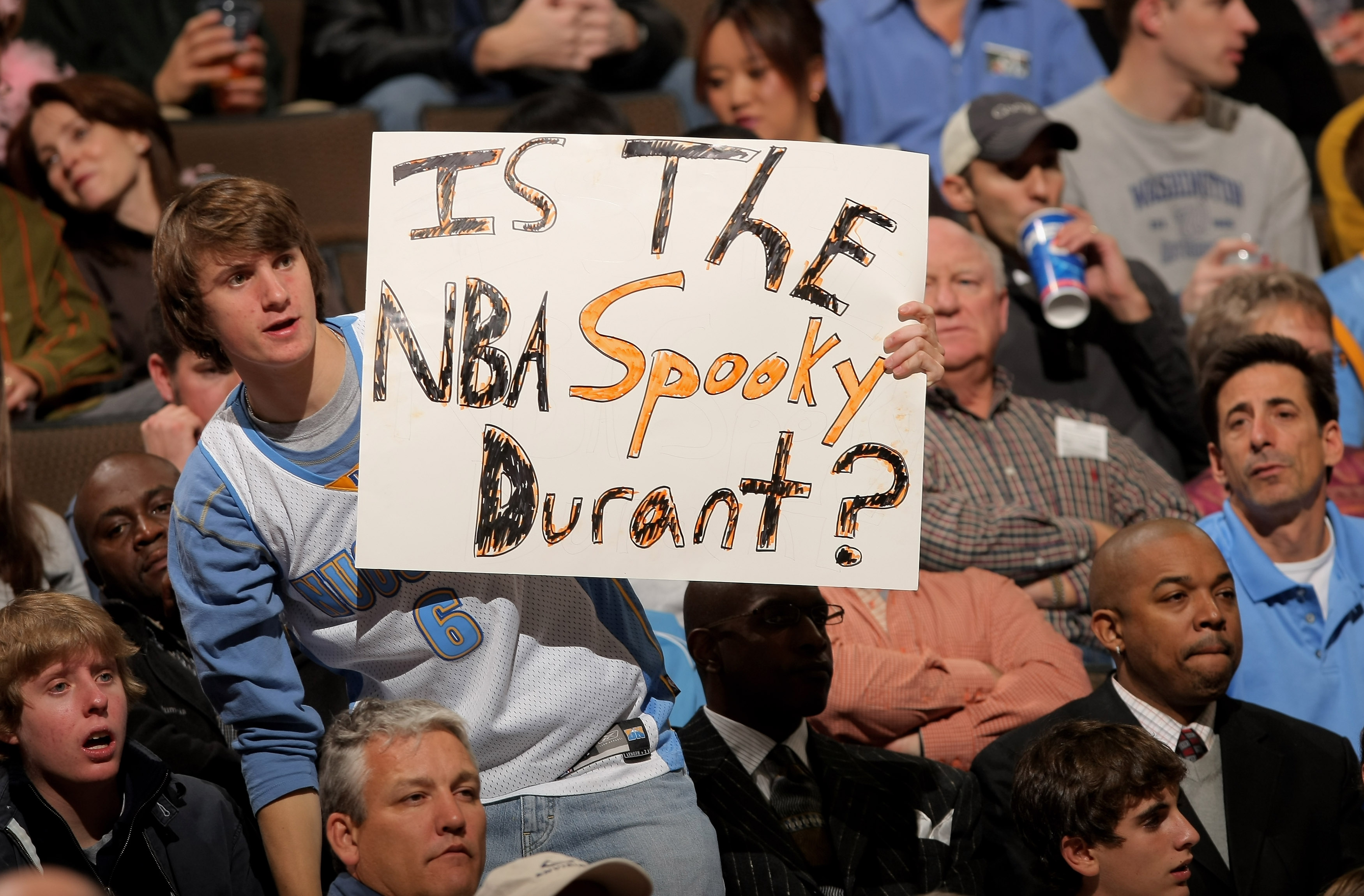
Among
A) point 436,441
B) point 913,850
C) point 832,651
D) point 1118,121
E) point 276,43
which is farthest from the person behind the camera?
point 276,43

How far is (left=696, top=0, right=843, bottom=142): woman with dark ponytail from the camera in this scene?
14.2 feet

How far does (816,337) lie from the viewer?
2.10m

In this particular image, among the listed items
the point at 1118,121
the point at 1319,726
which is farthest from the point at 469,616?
the point at 1118,121

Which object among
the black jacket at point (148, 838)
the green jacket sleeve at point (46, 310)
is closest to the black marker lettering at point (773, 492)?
the black jacket at point (148, 838)

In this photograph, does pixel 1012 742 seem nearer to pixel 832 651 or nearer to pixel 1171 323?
pixel 832 651

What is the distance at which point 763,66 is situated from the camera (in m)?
4.36

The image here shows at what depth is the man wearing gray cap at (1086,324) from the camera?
3844 millimetres

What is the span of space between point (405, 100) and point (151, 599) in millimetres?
2328

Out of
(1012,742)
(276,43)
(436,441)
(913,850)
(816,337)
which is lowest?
(913,850)

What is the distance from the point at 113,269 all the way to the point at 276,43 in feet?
4.39

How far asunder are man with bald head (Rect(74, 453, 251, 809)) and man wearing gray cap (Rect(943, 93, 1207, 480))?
2.17 metres

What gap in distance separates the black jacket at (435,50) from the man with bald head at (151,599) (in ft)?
7.21

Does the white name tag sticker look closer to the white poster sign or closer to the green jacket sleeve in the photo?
the white poster sign

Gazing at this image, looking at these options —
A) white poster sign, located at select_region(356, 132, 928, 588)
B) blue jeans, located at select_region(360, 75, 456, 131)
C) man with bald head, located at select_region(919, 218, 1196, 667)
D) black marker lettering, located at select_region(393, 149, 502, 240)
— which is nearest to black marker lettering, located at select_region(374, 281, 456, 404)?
white poster sign, located at select_region(356, 132, 928, 588)
